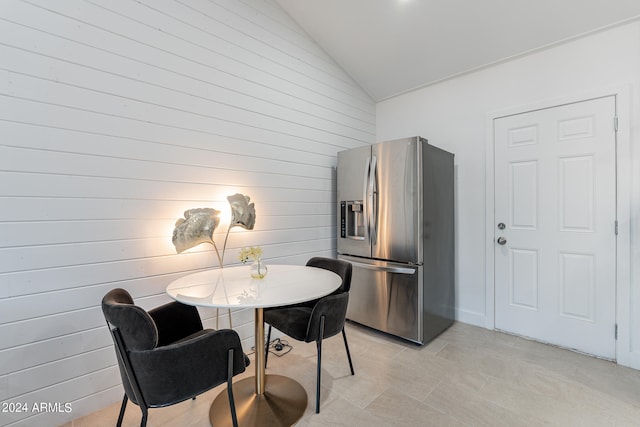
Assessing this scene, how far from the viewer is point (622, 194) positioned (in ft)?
7.50

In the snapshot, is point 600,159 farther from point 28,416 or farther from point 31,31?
point 28,416

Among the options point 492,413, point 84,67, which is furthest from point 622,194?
point 84,67

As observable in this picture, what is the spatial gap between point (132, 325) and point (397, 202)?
215cm

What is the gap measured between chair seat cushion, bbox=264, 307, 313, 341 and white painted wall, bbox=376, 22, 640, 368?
1.98 metres

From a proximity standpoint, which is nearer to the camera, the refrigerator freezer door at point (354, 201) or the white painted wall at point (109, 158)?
the white painted wall at point (109, 158)

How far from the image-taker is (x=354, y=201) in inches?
119

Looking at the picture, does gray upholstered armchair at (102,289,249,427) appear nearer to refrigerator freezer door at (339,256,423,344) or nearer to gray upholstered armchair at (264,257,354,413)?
gray upholstered armchair at (264,257,354,413)

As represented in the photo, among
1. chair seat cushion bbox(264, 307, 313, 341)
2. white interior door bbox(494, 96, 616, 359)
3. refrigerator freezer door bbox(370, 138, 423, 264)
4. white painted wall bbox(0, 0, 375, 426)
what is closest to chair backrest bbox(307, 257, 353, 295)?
chair seat cushion bbox(264, 307, 313, 341)

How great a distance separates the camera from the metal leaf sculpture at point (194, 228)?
2019 millimetres

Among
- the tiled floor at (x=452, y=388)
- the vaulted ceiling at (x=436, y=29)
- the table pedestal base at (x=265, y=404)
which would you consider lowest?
the tiled floor at (x=452, y=388)

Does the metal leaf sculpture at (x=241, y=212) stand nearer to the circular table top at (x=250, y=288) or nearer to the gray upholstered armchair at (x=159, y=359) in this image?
the circular table top at (x=250, y=288)

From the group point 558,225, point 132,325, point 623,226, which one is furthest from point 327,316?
point 623,226

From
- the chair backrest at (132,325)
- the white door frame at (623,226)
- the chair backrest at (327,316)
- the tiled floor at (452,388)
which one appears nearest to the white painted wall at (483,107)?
the white door frame at (623,226)

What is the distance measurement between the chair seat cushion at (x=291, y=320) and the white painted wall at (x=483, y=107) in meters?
1.98
